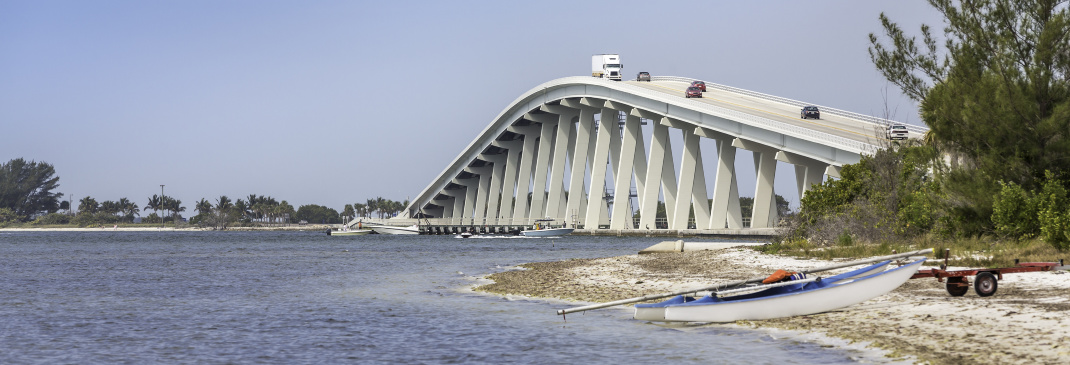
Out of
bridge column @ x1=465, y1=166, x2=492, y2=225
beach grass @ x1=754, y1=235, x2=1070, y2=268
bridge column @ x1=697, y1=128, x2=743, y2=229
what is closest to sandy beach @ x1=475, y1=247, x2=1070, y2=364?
beach grass @ x1=754, y1=235, x2=1070, y2=268

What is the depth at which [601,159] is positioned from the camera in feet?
362

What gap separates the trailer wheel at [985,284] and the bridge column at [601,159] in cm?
9128

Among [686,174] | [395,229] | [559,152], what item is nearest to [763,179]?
[686,174]

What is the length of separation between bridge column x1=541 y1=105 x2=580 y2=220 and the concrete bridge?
13 cm

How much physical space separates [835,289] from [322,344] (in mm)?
9242

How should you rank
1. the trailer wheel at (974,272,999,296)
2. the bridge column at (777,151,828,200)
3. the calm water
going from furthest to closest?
the bridge column at (777,151,828,200)
the trailer wheel at (974,272,999,296)
the calm water

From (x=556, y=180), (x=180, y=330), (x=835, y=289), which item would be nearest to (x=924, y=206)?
(x=835, y=289)

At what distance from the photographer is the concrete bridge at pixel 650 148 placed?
74750 mm

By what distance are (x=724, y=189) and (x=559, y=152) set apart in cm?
3687

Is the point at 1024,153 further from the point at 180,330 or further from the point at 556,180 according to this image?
the point at 556,180

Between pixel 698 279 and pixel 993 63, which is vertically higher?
pixel 993 63

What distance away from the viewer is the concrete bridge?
245 ft

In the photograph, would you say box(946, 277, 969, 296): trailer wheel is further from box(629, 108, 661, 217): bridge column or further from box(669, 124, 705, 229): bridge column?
box(629, 108, 661, 217): bridge column

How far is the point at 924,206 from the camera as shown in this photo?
107ft
